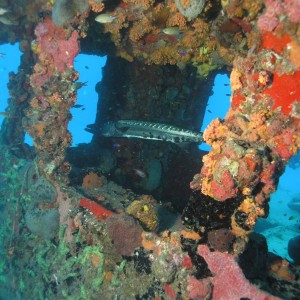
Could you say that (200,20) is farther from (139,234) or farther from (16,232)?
(16,232)

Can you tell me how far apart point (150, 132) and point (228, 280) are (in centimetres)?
486

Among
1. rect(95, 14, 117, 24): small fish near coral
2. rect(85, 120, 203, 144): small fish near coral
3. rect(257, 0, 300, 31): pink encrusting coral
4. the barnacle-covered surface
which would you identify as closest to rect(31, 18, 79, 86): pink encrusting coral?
the barnacle-covered surface

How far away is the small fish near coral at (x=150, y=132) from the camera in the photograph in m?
7.43

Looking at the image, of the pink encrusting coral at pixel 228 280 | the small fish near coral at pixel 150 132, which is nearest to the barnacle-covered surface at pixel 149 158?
the pink encrusting coral at pixel 228 280

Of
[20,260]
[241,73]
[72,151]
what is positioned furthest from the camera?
[72,151]

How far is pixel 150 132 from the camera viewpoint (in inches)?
311

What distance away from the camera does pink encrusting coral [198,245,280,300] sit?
3.52m

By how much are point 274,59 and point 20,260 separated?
7.96 metres

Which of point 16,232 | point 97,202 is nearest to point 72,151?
point 16,232

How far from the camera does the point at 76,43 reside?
640 cm

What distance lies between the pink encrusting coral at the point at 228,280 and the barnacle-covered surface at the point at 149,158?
1cm

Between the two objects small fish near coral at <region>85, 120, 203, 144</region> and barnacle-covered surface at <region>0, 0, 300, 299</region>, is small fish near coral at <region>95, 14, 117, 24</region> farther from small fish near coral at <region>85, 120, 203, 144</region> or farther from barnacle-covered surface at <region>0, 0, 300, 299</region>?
small fish near coral at <region>85, 120, 203, 144</region>

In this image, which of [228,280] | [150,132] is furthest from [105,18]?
[228,280]

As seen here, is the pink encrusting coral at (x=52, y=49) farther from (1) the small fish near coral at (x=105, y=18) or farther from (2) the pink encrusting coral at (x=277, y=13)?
(2) the pink encrusting coral at (x=277, y=13)
